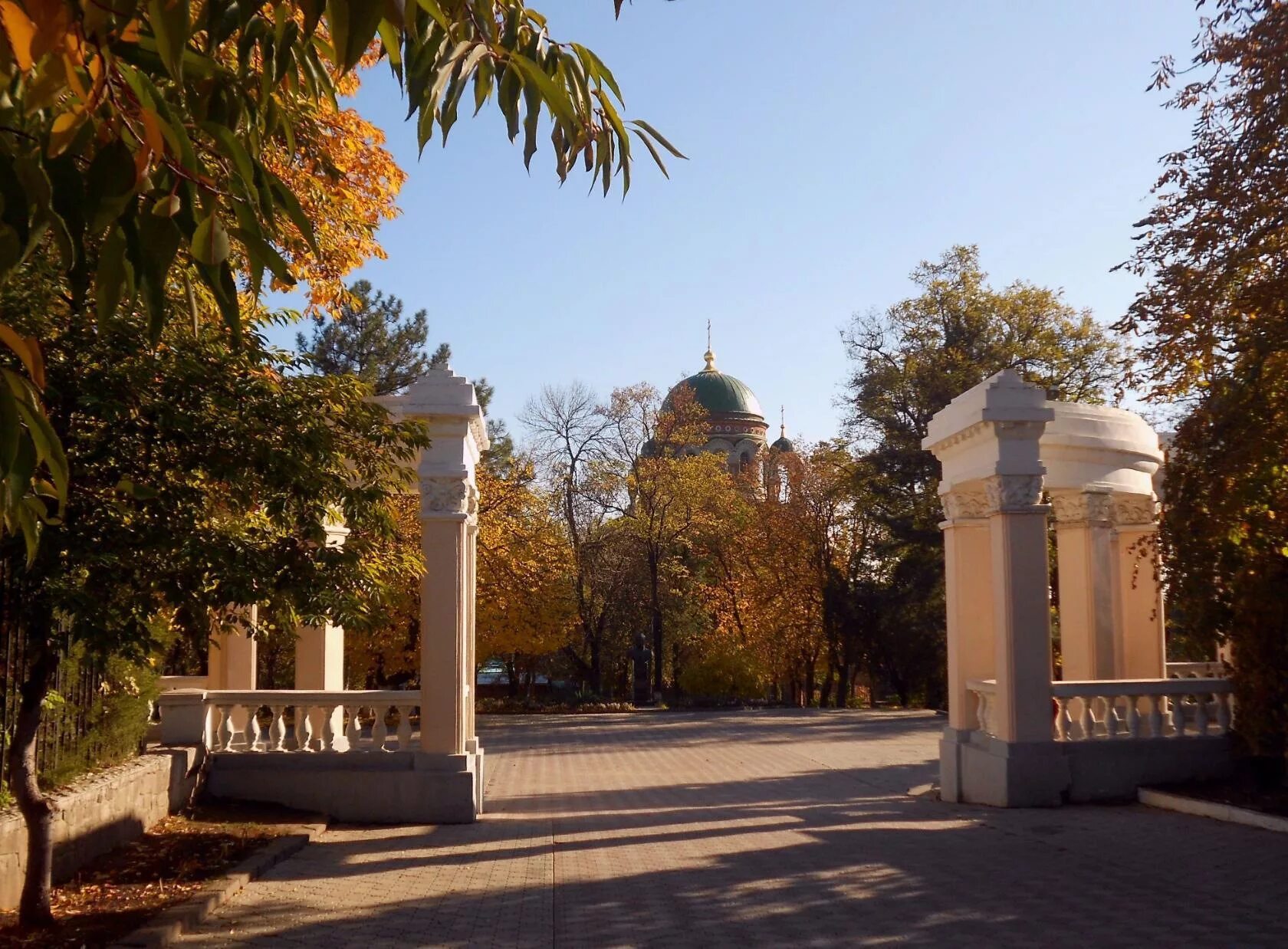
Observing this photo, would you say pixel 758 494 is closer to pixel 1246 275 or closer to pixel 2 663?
pixel 1246 275

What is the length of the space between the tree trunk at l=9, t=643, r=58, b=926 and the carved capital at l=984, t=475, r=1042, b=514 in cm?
1004

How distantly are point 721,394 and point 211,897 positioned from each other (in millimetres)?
60485

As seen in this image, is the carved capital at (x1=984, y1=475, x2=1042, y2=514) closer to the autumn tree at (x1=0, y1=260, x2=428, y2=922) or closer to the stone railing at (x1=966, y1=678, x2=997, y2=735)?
the stone railing at (x1=966, y1=678, x2=997, y2=735)

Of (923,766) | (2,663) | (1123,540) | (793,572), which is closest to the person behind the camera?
(2,663)

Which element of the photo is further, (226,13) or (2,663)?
(2,663)

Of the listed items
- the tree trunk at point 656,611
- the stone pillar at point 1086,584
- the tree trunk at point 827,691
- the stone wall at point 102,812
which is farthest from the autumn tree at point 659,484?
the stone wall at point 102,812

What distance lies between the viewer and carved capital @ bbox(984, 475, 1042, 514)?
45.4 ft

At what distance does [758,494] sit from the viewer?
47.4 m

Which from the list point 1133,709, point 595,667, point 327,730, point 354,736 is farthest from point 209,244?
point 595,667

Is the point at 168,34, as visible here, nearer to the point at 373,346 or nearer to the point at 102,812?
the point at 102,812

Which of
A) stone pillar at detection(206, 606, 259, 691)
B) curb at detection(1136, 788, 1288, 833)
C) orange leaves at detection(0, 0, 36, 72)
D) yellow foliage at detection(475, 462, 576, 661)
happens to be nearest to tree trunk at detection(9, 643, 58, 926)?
orange leaves at detection(0, 0, 36, 72)

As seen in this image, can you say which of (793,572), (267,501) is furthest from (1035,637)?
(793,572)

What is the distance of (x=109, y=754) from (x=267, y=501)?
4943 mm

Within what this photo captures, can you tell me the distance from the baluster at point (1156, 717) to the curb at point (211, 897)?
9463 mm
